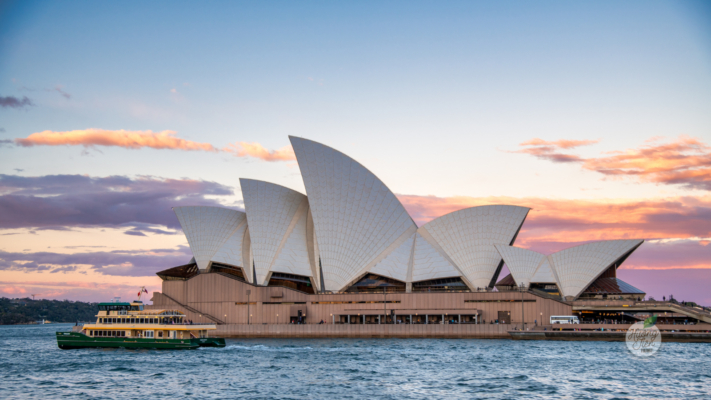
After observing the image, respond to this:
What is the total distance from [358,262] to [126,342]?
27953 millimetres

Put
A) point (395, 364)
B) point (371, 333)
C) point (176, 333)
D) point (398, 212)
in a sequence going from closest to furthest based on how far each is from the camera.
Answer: point (395, 364)
point (176, 333)
point (371, 333)
point (398, 212)

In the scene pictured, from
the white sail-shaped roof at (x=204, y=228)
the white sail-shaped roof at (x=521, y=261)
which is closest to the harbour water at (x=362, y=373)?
the white sail-shaped roof at (x=521, y=261)

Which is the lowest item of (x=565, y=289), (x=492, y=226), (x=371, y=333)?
(x=371, y=333)

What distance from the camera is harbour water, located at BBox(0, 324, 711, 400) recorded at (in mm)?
28172

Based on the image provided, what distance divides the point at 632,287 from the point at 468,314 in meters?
19.8

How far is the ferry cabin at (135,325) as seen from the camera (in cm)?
4697

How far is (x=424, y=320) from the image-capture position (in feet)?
213

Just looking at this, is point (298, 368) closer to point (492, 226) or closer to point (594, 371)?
point (594, 371)

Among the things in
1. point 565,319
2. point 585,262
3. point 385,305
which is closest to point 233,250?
point 385,305

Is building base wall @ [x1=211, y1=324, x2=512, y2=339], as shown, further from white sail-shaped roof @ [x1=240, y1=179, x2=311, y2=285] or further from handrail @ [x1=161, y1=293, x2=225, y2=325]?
white sail-shaped roof @ [x1=240, y1=179, x2=311, y2=285]

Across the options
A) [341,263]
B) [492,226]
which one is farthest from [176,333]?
[492,226]

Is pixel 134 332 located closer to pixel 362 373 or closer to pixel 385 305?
pixel 362 373

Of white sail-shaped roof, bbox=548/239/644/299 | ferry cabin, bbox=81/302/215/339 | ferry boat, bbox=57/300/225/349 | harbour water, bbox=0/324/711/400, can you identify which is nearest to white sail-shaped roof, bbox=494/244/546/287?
white sail-shaped roof, bbox=548/239/644/299

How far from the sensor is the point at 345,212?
2645 inches
